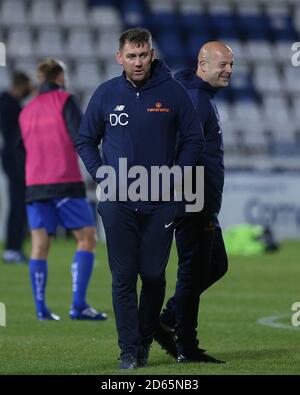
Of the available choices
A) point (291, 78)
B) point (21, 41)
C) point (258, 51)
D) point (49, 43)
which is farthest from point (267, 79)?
point (21, 41)

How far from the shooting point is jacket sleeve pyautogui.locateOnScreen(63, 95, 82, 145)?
394 inches

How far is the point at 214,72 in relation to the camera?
771 cm

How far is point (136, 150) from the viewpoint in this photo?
23.3 ft

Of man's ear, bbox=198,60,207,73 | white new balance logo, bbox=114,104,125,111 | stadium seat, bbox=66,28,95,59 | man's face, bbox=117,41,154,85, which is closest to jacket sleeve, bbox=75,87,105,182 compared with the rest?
white new balance logo, bbox=114,104,125,111

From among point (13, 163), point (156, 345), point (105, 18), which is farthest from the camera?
point (105, 18)

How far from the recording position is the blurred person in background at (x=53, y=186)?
404 inches

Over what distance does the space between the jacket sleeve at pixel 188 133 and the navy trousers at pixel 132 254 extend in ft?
1.02

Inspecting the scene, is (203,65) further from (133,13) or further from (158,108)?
(133,13)

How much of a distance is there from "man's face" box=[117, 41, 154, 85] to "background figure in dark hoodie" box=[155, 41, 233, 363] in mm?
610

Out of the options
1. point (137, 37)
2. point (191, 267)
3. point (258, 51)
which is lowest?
point (191, 267)

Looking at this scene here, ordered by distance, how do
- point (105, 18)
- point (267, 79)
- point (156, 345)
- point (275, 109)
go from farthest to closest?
point (267, 79), point (105, 18), point (275, 109), point (156, 345)

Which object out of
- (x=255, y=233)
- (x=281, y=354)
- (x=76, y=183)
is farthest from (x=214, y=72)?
(x=255, y=233)

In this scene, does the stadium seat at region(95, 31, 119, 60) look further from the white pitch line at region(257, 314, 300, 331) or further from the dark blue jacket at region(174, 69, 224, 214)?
the dark blue jacket at region(174, 69, 224, 214)

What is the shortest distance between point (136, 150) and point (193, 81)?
0.87 metres
